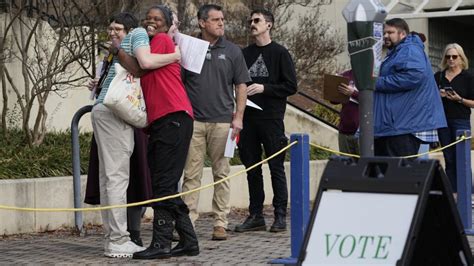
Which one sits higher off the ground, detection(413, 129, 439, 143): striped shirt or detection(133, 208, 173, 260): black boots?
detection(413, 129, 439, 143): striped shirt

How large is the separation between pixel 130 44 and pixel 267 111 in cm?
213

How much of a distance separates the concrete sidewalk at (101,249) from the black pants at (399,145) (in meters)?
1.18

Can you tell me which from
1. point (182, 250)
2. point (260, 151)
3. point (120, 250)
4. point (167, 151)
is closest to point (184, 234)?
point (182, 250)

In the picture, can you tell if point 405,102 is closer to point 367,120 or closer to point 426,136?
point 426,136

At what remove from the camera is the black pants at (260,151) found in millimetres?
10086

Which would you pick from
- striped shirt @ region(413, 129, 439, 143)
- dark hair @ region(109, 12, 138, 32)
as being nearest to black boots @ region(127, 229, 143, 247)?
dark hair @ region(109, 12, 138, 32)

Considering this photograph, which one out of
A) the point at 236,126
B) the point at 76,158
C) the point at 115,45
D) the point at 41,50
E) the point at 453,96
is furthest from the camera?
the point at 41,50

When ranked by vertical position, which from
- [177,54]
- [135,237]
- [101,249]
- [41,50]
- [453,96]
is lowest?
[101,249]

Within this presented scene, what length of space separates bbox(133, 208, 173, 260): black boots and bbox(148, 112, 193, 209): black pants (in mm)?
112

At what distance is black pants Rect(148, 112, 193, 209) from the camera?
8.29 metres

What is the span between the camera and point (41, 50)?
45.3ft

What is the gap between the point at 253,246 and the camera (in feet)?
30.6

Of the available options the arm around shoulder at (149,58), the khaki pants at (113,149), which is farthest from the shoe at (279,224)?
the arm around shoulder at (149,58)

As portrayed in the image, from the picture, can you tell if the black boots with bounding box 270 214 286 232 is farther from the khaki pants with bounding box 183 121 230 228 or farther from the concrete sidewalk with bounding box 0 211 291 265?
the khaki pants with bounding box 183 121 230 228
